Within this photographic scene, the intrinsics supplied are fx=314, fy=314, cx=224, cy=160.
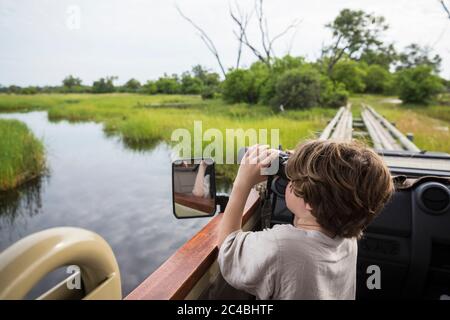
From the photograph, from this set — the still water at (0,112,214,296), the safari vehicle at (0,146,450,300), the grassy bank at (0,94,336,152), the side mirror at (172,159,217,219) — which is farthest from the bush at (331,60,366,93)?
the side mirror at (172,159,217,219)

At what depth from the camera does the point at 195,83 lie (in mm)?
11664

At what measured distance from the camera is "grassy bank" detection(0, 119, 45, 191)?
14.4 ft

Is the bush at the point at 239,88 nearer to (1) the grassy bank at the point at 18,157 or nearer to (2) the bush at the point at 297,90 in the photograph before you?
(2) the bush at the point at 297,90

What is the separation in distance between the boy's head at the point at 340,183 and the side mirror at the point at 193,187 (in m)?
0.33

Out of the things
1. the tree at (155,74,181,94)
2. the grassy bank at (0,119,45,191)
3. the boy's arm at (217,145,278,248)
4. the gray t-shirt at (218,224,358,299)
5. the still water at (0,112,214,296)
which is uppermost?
the tree at (155,74,181,94)

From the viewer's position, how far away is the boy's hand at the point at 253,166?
57cm

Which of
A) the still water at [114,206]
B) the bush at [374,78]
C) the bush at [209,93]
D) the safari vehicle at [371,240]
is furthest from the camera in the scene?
the bush at [374,78]

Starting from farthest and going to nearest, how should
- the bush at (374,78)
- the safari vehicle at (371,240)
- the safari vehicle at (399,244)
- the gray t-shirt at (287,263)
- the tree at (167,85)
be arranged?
the bush at (374,78)
the tree at (167,85)
the safari vehicle at (399,244)
the safari vehicle at (371,240)
the gray t-shirt at (287,263)

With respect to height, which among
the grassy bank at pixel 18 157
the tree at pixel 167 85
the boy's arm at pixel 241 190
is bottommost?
the grassy bank at pixel 18 157

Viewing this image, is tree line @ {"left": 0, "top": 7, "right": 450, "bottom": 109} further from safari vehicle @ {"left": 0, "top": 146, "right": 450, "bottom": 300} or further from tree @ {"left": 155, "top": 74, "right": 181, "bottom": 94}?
safari vehicle @ {"left": 0, "top": 146, "right": 450, "bottom": 300}

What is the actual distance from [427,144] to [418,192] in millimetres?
2636

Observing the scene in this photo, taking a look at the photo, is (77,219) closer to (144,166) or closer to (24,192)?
(24,192)

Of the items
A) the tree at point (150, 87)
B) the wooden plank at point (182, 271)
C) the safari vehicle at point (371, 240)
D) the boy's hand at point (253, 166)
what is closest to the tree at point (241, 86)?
the tree at point (150, 87)
